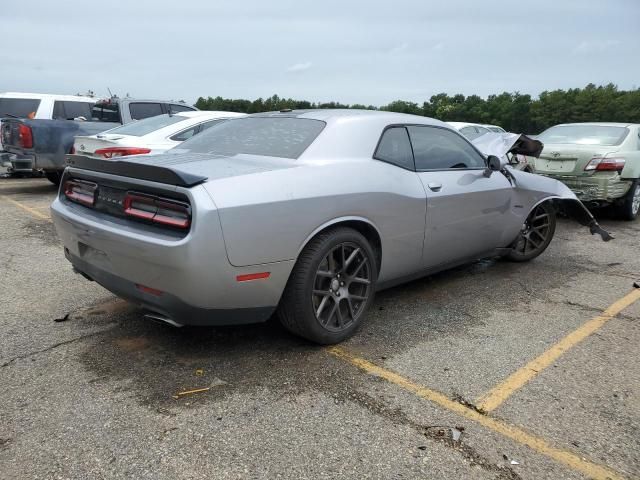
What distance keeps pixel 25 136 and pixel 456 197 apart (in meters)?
7.39

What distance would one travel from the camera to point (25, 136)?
336 inches

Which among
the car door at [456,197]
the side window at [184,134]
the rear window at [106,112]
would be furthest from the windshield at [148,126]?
the car door at [456,197]

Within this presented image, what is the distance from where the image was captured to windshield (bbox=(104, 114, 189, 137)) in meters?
7.43

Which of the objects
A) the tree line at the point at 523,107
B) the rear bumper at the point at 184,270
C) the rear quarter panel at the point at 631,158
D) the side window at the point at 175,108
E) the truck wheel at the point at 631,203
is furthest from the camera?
the tree line at the point at 523,107

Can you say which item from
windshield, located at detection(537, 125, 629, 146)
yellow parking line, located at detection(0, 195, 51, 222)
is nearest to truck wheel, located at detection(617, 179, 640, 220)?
windshield, located at detection(537, 125, 629, 146)

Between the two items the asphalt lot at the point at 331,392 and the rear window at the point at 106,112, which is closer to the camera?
the asphalt lot at the point at 331,392

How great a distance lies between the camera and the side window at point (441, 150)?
4070 millimetres

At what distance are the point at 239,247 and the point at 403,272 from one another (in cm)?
154

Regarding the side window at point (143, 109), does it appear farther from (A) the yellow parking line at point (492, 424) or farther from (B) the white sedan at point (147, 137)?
(A) the yellow parking line at point (492, 424)

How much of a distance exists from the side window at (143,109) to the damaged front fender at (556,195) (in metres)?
7.59

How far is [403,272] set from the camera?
391 cm

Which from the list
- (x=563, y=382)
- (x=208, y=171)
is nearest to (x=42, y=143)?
(x=208, y=171)

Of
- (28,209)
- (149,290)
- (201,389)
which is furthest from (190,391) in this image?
(28,209)

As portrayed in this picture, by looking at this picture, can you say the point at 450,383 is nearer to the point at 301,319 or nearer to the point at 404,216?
the point at 301,319
